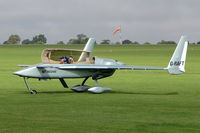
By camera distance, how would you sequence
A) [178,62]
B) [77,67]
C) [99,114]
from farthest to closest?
[77,67]
[178,62]
[99,114]

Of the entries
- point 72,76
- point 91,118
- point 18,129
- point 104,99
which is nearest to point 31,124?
point 18,129

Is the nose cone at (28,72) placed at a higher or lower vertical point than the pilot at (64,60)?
lower

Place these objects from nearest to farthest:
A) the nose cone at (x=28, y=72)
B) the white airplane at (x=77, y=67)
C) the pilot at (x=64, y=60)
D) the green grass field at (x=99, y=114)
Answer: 1. the green grass field at (x=99, y=114)
2. the white airplane at (x=77, y=67)
3. the nose cone at (x=28, y=72)
4. the pilot at (x=64, y=60)

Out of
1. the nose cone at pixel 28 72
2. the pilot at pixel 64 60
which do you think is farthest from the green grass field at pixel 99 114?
the pilot at pixel 64 60

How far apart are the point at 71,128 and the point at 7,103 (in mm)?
5062

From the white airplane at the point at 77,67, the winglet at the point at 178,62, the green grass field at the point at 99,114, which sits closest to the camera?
the green grass field at the point at 99,114

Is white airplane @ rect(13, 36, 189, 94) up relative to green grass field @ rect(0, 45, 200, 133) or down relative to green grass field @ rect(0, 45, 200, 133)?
up

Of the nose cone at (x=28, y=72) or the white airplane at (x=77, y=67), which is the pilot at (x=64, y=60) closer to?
the white airplane at (x=77, y=67)

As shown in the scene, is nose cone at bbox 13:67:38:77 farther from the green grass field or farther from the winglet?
the winglet

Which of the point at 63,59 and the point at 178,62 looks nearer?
the point at 178,62

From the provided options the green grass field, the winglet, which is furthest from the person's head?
the winglet

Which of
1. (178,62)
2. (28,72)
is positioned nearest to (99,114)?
(178,62)

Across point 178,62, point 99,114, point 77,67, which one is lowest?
point 99,114

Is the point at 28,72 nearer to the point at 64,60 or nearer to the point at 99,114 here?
the point at 64,60
